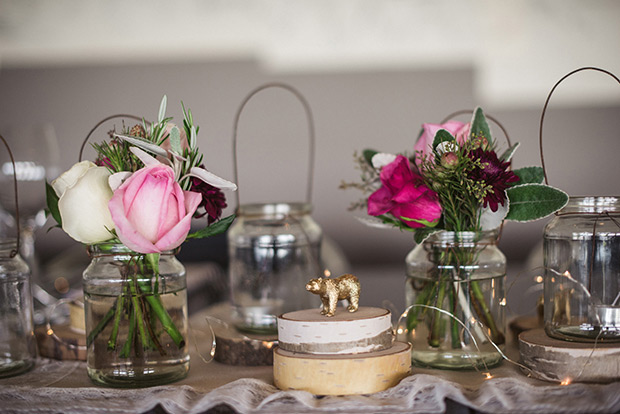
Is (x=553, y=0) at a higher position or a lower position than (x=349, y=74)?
higher

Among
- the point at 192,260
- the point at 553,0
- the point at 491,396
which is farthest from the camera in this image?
the point at 553,0

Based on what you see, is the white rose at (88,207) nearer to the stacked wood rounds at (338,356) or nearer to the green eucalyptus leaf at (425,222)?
the stacked wood rounds at (338,356)

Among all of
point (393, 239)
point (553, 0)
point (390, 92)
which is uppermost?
point (553, 0)

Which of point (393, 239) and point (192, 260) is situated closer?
point (192, 260)

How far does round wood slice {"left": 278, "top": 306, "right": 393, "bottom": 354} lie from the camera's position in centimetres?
64

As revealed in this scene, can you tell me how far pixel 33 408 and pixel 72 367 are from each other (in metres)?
0.17

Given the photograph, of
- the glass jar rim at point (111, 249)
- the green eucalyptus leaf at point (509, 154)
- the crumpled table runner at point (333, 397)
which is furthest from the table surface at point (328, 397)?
the green eucalyptus leaf at point (509, 154)

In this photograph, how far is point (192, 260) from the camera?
84.0 inches

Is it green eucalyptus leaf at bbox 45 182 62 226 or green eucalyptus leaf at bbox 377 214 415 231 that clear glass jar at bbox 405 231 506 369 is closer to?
green eucalyptus leaf at bbox 377 214 415 231

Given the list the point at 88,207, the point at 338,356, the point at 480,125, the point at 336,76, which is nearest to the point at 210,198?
the point at 88,207

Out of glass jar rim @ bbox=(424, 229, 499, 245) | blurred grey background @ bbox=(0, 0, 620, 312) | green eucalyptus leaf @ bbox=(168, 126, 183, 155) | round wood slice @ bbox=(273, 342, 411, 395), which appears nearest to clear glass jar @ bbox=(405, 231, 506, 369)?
glass jar rim @ bbox=(424, 229, 499, 245)

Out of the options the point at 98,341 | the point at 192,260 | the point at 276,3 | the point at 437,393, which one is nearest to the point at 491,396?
the point at 437,393

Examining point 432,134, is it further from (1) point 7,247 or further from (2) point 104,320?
(1) point 7,247

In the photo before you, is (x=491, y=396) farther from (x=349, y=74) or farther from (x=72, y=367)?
(x=349, y=74)
